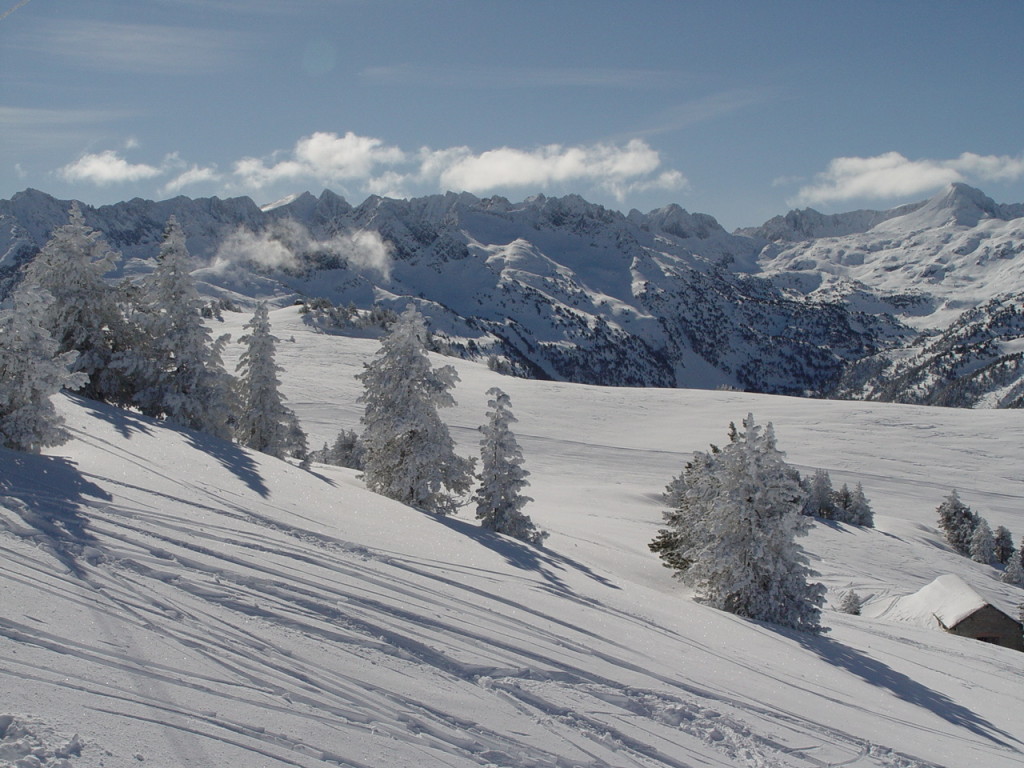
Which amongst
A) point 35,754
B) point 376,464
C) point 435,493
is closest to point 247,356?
point 376,464

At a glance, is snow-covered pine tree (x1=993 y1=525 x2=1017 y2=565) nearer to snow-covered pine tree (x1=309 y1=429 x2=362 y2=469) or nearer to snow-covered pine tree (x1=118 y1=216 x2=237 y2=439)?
snow-covered pine tree (x1=309 y1=429 x2=362 y2=469)

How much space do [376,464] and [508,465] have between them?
4952 millimetres

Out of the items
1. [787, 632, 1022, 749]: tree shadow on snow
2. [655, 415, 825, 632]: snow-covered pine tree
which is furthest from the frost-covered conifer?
[787, 632, 1022, 749]: tree shadow on snow

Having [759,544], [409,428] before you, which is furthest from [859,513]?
[409,428]

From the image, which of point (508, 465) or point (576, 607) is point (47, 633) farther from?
point (508, 465)

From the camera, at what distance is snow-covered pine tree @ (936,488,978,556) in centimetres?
4950

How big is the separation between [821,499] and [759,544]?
3783cm

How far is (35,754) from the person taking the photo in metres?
4.64

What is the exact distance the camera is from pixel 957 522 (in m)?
51.4

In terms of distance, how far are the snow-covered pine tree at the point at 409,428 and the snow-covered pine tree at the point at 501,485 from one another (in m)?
1.32

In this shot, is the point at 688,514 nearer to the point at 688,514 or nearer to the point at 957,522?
the point at 688,514

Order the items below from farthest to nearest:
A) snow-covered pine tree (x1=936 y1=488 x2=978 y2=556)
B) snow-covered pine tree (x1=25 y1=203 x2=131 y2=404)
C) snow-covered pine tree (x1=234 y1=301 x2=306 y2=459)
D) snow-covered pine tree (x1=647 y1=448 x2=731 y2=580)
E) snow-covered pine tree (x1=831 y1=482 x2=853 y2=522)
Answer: snow-covered pine tree (x1=831 y1=482 x2=853 y2=522), snow-covered pine tree (x1=936 y1=488 x2=978 y2=556), snow-covered pine tree (x1=234 y1=301 x2=306 y2=459), snow-covered pine tree (x1=25 y1=203 x2=131 y2=404), snow-covered pine tree (x1=647 y1=448 x2=731 y2=580)

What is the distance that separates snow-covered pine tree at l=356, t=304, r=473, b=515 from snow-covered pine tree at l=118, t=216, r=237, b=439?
19.7 feet

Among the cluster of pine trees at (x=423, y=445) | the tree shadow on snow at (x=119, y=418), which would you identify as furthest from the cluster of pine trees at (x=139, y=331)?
the cluster of pine trees at (x=423, y=445)
